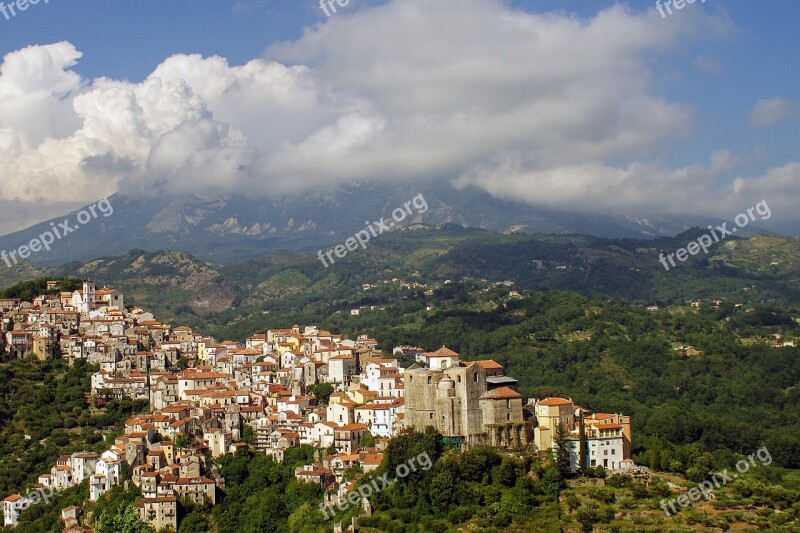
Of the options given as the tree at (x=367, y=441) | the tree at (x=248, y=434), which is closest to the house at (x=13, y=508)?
the tree at (x=248, y=434)

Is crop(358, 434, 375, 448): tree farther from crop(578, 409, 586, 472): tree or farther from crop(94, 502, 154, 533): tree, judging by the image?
crop(578, 409, 586, 472): tree

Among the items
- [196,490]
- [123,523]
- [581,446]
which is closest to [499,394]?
[581,446]

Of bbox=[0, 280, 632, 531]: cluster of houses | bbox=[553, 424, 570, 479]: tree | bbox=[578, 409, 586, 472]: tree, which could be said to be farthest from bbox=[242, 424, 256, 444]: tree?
bbox=[578, 409, 586, 472]: tree

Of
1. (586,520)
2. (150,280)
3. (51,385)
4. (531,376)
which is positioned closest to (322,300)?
(150,280)

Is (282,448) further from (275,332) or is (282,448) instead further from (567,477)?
(275,332)

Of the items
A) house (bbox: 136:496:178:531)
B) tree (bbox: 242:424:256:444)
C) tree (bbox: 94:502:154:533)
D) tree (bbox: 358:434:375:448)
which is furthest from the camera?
tree (bbox: 242:424:256:444)

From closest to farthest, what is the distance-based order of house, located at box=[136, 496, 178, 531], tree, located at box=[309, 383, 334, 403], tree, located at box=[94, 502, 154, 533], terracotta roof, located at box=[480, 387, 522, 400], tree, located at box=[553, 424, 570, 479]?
tree, located at box=[553, 424, 570, 479], terracotta roof, located at box=[480, 387, 522, 400], tree, located at box=[94, 502, 154, 533], house, located at box=[136, 496, 178, 531], tree, located at box=[309, 383, 334, 403]

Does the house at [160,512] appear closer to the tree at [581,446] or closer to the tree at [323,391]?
the tree at [323,391]

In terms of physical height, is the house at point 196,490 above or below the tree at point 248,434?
below
